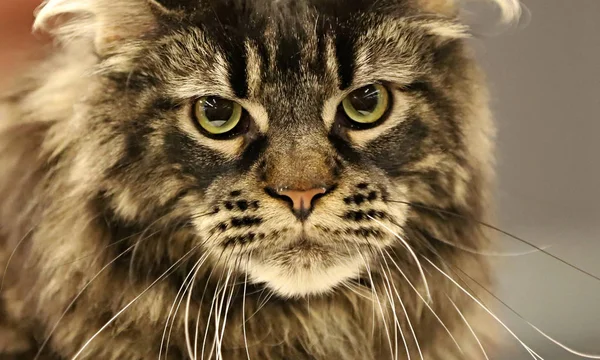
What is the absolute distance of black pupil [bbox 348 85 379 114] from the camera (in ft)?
2.57

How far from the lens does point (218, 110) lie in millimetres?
760

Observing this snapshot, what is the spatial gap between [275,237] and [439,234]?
0.84ft

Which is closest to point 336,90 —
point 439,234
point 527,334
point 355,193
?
point 355,193

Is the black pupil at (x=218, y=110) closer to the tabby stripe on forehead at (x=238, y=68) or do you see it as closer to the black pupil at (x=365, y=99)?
the tabby stripe on forehead at (x=238, y=68)

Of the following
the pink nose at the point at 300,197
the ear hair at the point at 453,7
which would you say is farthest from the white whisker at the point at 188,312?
the ear hair at the point at 453,7

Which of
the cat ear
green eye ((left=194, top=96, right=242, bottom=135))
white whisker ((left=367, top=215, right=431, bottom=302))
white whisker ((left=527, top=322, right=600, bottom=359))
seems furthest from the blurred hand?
white whisker ((left=527, top=322, right=600, bottom=359))

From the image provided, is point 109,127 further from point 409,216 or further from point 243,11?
point 409,216

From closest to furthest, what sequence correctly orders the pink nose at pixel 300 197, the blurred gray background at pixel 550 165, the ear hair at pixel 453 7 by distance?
the pink nose at pixel 300 197 → the ear hair at pixel 453 7 → the blurred gray background at pixel 550 165

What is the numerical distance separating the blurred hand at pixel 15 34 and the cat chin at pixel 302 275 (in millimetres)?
402

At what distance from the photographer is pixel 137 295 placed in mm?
788

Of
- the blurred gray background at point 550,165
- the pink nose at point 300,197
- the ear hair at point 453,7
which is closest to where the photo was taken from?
the pink nose at point 300,197

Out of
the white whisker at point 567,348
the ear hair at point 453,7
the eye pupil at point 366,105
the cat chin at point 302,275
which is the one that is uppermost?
the ear hair at point 453,7

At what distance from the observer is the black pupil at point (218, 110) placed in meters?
0.75

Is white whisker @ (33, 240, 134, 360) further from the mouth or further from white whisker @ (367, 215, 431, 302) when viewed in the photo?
white whisker @ (367, 215, 431, 302)
